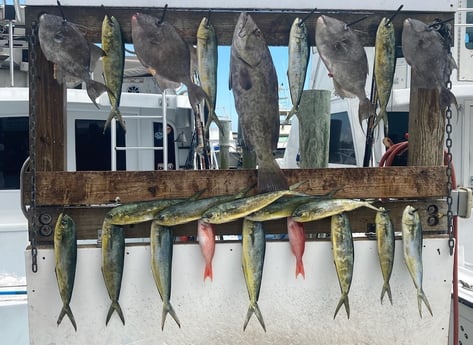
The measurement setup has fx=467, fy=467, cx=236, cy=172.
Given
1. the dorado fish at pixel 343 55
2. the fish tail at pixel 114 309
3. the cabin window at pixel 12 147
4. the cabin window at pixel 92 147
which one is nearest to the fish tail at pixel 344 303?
the dorado fish at pixel 343 55

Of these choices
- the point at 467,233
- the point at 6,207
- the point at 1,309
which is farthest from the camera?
the point at 6,207

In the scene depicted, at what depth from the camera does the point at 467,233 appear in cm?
536

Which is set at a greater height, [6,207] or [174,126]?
[174,126]

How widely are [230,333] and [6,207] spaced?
4.47m

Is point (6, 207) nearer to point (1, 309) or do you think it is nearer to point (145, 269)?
point (1, 309)

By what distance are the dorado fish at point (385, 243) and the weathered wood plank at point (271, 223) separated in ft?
0.34

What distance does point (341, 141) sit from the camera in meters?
6.52

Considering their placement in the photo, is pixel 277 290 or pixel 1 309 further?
pixel 1 309

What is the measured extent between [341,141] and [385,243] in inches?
172

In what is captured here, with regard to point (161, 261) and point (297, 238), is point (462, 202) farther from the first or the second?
point (161, 261)

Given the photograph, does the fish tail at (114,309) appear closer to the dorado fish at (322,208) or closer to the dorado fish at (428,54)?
the dorado fish at (322,208)

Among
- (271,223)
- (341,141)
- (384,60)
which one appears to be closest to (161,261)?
(271,223)

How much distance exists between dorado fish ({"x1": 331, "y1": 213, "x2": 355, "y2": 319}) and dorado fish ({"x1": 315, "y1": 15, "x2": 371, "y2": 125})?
564 mm

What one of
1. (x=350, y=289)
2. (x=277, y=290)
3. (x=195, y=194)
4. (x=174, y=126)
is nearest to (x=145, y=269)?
(x=195, y=194)
